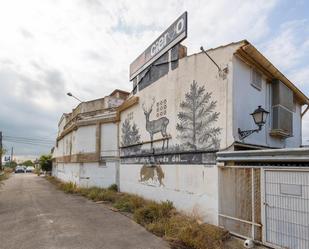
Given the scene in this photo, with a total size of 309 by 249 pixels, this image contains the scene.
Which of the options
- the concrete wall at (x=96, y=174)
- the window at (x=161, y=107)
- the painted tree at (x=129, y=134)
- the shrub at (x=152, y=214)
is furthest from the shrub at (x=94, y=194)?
the window at (x=161, y=107)

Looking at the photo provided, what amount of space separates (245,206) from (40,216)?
7.30 m

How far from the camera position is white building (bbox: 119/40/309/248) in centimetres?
768

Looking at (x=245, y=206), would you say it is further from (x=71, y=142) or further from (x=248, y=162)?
(x=71, y=142)

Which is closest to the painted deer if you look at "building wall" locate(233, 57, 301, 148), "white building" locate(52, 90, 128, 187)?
"building wall" locate(233, 57, 301, 148)

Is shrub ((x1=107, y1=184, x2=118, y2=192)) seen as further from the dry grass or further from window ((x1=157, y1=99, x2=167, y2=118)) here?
window ((x1=157, y1=99, x2=167, y2=118))

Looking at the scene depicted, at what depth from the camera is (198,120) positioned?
904cm

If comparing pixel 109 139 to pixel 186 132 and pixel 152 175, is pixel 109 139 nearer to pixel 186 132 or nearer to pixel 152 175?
pixel 152 175

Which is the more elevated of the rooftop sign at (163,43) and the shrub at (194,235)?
the rooftop sign at (163,43)

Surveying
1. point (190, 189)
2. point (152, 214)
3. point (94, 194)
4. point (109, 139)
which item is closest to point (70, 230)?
point (152, 214)

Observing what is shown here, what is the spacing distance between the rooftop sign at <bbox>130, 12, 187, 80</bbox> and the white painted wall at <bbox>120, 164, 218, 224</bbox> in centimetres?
490

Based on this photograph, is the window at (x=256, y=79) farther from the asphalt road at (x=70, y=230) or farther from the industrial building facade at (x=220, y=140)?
the asphalt road at (x=70, y=230)

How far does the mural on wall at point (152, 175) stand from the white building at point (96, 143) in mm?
3337

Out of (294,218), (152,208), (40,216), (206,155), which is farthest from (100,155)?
(294,218)

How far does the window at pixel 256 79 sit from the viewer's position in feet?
29.9
